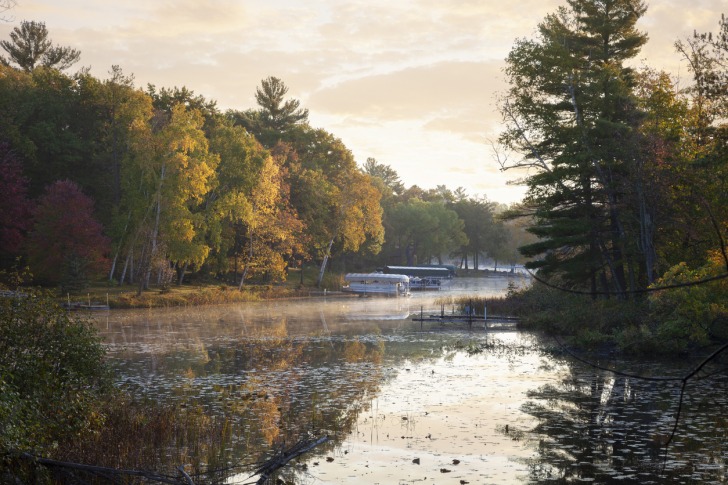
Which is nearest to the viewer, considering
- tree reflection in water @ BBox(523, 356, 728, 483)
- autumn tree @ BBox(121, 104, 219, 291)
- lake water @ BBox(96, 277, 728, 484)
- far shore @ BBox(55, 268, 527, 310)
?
tree reflection in water @ BBox(523, 356, 728, 483)

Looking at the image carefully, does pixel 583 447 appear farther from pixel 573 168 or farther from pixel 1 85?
pixel 1 85

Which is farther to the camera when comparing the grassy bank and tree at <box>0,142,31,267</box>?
tree at <box>0,142,31,267</box>

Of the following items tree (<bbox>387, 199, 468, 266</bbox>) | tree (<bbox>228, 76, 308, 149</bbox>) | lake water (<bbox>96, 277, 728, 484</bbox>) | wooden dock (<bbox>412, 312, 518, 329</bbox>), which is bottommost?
lake water (<bbox>96, 277, 728, 484</bbox>)

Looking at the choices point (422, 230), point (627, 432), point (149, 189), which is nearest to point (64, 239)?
point (149, 189)

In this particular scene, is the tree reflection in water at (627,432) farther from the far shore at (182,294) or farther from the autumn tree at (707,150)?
the far shore at (182,294)

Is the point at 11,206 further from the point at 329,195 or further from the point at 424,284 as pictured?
the point at 424,284

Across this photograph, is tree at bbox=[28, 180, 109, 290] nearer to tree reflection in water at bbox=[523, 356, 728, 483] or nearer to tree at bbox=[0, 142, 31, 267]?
tree at bbox=[0, 142, 31, 267]

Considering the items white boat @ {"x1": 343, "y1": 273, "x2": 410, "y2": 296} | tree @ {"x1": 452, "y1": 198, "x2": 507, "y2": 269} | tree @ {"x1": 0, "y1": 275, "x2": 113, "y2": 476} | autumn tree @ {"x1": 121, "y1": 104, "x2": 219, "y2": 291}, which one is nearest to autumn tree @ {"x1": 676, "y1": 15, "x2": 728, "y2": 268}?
tree @ {"x1": 0, "y1": 275, "x2": 113, "y2": 476}

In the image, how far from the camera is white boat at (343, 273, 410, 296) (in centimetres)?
9606

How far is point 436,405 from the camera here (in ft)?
74.3

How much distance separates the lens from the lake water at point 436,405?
51.3 ft

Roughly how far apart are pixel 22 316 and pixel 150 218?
167 feet

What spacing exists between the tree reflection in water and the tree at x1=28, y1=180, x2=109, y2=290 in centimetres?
4546

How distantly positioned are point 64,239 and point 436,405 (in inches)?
1826
